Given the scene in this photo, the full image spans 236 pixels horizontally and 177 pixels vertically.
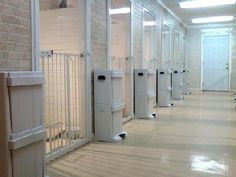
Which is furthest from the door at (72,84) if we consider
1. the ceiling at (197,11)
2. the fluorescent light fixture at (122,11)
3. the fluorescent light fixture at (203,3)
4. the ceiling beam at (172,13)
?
the fluorescent light fixture at (203,3)

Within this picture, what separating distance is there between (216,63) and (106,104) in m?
9.83

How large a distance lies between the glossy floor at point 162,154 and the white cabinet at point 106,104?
0.73 feet

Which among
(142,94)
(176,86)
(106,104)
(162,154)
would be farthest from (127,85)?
(176,86)

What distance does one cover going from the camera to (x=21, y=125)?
8.23 feet

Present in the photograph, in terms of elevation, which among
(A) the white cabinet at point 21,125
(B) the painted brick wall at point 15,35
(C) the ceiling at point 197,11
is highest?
(C) the ceiling at point 197,11

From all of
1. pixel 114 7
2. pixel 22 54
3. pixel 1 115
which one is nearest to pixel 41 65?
pixel 22 54

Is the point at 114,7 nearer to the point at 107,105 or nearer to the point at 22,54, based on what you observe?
the point at 107,105

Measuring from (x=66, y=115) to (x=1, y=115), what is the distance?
64.0 inches

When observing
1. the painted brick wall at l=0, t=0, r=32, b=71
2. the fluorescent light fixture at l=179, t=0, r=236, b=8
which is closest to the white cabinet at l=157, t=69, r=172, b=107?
the fluorescent light fixture at l=179, t=0, r=236, b=8

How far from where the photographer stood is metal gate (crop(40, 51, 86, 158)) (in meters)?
3.91

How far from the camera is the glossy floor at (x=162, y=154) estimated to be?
3.10 metres

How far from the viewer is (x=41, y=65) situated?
330cm

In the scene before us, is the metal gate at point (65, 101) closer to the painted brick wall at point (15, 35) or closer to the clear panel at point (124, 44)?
the painted brick wall at point (15, 35)

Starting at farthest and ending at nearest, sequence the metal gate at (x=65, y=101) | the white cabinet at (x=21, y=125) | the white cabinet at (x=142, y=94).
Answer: the white cabinet at (x=142, y=94), the metal gate at (x=65, y=101), the white cabinet at (x=21, y=125)
